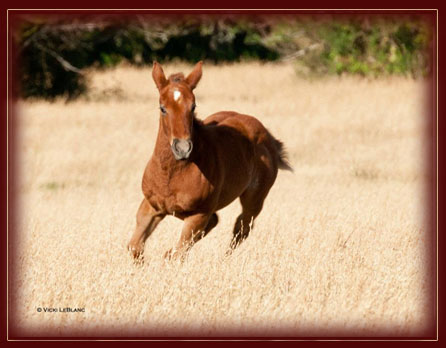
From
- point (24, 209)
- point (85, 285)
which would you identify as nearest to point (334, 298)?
point (85, 285)

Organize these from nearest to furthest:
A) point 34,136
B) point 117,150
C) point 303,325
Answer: point 303,325 → point 117,150 → point 34,136

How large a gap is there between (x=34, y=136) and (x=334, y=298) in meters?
12.0

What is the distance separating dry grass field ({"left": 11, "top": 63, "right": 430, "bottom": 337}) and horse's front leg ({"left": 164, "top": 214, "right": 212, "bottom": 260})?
6.5 inches

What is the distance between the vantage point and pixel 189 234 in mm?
7418

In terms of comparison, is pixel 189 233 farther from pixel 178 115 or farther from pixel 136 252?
pixel 178 115

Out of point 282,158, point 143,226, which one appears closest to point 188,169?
point 143,226

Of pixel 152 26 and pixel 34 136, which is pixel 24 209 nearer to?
pixel 34 136

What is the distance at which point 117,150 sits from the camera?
16.3 m

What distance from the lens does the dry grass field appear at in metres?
6.24

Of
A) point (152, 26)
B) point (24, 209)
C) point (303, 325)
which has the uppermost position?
point (152, 26)

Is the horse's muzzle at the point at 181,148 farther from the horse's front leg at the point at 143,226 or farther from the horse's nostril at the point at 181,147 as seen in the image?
the horse's front leg at the point at 143,226

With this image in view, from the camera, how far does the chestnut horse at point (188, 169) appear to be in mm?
6926

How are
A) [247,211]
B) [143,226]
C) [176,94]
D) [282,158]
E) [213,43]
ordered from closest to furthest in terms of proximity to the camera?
1. [176,94]
2. [143,226]
3. [247,211]
4. [282,158]
5. [213,43]

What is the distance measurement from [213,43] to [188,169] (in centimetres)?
2065
